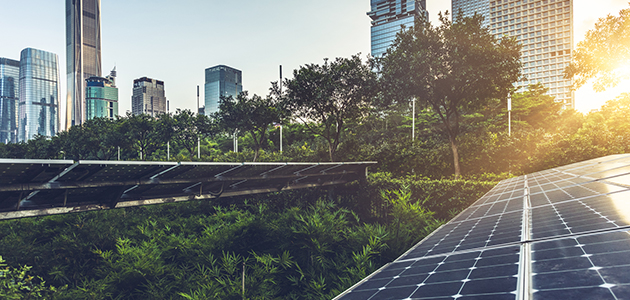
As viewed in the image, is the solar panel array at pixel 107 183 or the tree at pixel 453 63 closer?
the solar panel array at pixel 107 183

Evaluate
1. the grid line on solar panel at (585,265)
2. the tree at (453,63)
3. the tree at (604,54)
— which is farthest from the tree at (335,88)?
the grid line on solar panel at (585,265)

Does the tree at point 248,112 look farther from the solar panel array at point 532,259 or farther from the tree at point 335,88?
the solar panel array at point 532,259

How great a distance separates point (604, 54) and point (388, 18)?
12356cm

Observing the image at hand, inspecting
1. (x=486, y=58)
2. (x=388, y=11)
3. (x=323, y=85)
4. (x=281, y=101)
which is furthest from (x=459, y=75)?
(x=388, y=11)

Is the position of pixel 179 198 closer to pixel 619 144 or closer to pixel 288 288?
pixel 288 288

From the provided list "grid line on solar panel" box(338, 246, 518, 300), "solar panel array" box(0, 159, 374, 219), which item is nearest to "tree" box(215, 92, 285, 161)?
"solar panel array" box(0, 159, 374, 219)

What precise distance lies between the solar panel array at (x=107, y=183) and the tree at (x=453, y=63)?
1040 centimetres

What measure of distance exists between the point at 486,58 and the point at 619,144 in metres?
8.51

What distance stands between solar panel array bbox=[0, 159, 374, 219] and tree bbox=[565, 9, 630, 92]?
23.4 metres

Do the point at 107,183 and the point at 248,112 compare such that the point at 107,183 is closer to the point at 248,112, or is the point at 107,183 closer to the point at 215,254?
the point at 215,254

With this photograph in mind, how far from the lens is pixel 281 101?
24.9 meters

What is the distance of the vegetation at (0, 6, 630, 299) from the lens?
28.9 feet

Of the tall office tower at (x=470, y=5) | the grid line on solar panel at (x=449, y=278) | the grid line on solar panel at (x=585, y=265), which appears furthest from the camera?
the tall office tower at (x=470, y=5)

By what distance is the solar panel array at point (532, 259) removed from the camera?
2.01 meters
